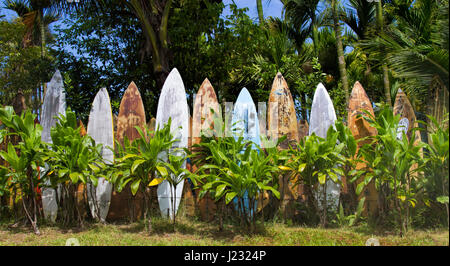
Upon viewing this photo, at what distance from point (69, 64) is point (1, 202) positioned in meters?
3.87

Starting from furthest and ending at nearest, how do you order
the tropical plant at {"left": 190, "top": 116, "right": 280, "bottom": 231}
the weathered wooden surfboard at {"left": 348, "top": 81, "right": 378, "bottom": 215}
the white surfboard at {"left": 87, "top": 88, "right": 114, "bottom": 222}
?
the white surfboard at {"left": 87, "top": 88, "right": 114, "bottom": 222} < the weathered wooden surfboard at {"left": 348, "top": 81, "right": 378, "bottom": 215} < the tropical plant at {"left": 190, "top": 116, "right": 280, "bottom": 231}

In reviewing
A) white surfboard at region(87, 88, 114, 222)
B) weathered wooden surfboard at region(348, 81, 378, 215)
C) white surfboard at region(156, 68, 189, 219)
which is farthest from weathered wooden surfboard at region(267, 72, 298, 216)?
white surfboard at region(87, 88, 114, 222)

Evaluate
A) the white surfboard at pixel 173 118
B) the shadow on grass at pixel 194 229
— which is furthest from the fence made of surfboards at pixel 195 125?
the shadow on grass at pixel 194 229

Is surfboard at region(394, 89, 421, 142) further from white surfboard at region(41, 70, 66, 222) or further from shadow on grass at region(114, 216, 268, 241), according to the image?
white surfboard at region(41, 70, 66, 222)

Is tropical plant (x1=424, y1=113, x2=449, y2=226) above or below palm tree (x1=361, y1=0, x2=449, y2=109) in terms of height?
below

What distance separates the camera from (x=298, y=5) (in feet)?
25.6

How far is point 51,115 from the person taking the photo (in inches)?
171

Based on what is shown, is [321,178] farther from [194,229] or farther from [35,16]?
[35,16]

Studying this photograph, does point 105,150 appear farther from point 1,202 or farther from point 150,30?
point 150,30

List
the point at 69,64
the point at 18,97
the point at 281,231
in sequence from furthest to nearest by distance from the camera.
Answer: the point at 69,64, the point at 18,97, the point at 281,231

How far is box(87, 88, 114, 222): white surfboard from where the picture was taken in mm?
4000

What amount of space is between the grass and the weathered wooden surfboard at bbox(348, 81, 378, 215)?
0.34 meters

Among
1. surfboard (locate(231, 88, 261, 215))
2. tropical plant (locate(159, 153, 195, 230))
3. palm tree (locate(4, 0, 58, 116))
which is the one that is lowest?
tropical plant (locate(159, 153, 195, 230))
